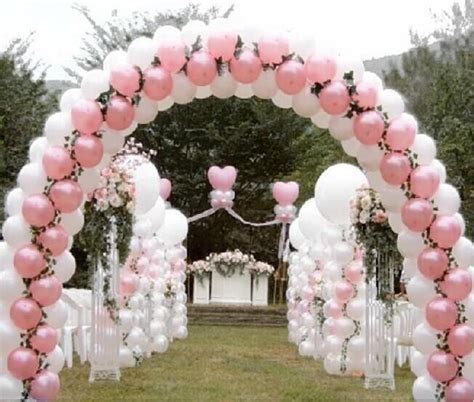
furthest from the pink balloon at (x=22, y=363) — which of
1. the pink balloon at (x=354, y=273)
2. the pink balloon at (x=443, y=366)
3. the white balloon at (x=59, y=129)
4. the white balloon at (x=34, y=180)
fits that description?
the pink balloon at (x=354, y=273)

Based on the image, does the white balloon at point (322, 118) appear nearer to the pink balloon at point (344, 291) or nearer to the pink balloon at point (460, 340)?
the pink balloon at point (460, 340)

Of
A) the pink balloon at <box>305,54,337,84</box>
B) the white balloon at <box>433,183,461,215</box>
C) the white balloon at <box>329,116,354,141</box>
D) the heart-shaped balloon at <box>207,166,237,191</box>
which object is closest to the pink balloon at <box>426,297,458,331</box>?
the white balloon at <box>433,183,461,215</box>

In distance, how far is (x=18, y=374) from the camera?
→ 24.1 feet

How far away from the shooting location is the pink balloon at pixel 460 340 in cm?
734

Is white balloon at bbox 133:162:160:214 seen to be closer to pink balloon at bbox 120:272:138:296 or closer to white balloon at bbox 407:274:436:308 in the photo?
pink balloon at bbox 120:272:138:296

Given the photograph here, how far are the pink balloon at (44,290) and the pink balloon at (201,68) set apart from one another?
2.00 meters

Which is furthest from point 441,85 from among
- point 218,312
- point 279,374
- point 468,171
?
point 279,374

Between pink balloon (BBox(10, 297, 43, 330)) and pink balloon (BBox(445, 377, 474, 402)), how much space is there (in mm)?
3317

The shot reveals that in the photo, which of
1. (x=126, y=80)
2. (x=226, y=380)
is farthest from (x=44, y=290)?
(x=226, y=380)

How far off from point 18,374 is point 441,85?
1590 cm

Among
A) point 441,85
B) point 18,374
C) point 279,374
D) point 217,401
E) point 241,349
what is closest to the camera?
point 18,374

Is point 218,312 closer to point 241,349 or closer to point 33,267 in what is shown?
point 241,349

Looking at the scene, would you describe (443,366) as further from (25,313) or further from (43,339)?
(25,313)

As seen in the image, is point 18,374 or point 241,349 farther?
point 241,349
